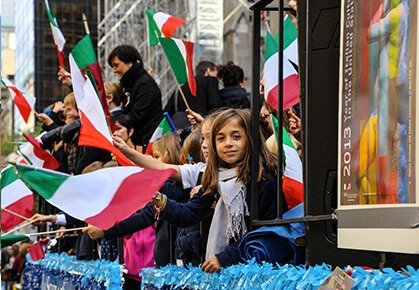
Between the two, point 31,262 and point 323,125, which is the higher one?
point 323,125

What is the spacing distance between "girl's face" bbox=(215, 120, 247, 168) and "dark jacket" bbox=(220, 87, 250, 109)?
117 inches

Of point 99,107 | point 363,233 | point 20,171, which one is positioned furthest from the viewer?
point 99,107

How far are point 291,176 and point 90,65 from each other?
2780 mm

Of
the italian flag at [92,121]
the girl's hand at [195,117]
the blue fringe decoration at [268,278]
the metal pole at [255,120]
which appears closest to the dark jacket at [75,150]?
the girl's hand at [195,117]

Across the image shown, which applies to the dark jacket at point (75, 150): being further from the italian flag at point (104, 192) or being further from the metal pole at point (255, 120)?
the metal pole at point (255, 120)

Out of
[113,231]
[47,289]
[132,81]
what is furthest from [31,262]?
[113,231]

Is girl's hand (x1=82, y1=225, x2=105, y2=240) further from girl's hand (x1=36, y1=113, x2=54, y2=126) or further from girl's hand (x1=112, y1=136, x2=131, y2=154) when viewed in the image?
girl's hand (x1=36, y1=113, x2=54, y2=126)

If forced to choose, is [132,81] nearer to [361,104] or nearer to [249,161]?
[249,161]

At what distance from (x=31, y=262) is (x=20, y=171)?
6471 mm

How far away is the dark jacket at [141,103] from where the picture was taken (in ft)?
32.8

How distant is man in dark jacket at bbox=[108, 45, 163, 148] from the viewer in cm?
1001

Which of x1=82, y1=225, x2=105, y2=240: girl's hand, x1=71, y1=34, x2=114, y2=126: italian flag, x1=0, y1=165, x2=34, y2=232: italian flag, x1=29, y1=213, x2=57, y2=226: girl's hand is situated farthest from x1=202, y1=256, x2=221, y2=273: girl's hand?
x1=0, y1=165, x2=34, y2=232: italian flag

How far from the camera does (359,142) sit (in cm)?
392

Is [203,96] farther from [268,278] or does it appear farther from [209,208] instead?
[268,278]
